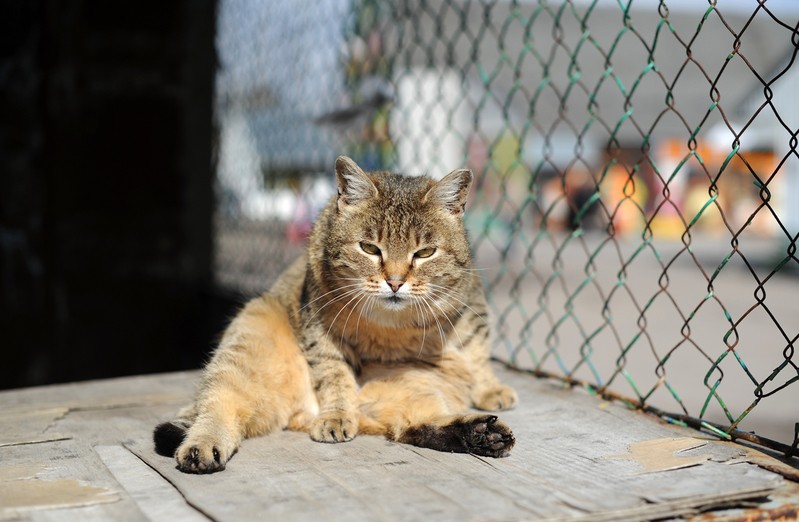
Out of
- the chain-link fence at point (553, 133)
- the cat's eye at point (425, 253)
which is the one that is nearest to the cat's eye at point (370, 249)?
the cat's eye at point (425, 253)

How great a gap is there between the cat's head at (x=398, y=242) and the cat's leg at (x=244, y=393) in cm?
32

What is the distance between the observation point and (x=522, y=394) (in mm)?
3033

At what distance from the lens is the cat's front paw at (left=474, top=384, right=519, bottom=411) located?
2799mm

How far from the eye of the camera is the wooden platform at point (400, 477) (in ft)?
6.07

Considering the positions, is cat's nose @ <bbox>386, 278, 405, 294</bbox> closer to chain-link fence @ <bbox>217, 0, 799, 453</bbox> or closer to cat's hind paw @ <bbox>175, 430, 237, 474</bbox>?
chain-link fence @ <bbox>217, 0, 799, 453</bbox>

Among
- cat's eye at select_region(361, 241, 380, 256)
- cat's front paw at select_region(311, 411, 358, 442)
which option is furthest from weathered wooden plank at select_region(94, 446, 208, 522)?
cat's eye at select_region(361, 241, 380, 256)

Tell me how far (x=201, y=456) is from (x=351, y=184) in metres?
1.07

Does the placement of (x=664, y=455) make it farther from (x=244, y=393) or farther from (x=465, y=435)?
(x=244, y=393)

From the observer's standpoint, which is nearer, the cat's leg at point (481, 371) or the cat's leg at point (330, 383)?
the cat's leg at point (330, 383)

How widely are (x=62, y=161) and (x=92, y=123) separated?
0.28 metres

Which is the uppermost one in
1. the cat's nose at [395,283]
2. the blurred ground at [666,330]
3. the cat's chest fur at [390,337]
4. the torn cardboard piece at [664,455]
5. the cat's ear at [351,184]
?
the cat's ear at [351,184]

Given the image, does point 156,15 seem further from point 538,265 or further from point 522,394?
point 538,265

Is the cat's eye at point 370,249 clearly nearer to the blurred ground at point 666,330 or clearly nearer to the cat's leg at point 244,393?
the cat's leg at point 244,393

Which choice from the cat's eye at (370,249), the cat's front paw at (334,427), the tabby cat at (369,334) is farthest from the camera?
the cat's eye at (370,249)
